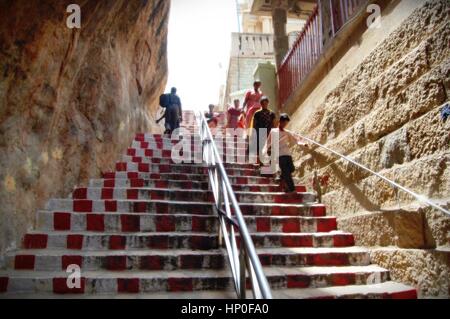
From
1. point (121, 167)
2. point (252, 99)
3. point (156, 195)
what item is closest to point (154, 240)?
point (156, 195)

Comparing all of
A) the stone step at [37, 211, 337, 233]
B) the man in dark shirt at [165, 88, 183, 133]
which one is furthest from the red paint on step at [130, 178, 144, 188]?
the man in dark shirt at [165, 88, 183, 133]

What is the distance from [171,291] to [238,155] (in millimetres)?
4422

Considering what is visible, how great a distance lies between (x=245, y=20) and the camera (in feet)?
83.4

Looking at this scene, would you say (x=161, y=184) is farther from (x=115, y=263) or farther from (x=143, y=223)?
(x=115, y=263)

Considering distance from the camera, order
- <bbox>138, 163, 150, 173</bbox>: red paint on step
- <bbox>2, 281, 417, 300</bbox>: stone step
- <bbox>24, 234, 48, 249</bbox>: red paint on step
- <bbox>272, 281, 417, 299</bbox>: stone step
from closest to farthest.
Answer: <bbox>2, 281, 417, 300</bbox>: stone step → <bbox>272, 281, 417, 299</bbox>: stone step → <bbox>24, 234, 48, 249</bbox>: red paint on step → <bbox>138, 163, 150, 173</bbox>: red paint on step

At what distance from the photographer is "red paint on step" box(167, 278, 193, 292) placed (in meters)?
3.07

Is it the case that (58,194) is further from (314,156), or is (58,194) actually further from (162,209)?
(314,156)

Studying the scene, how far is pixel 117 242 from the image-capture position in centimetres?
361

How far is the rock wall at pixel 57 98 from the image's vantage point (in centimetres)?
337

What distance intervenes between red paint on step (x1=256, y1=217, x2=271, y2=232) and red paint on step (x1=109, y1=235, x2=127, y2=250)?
5.39 ft

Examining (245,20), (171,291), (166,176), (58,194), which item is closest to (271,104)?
(166,176)

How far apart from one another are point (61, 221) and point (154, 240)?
1127mm

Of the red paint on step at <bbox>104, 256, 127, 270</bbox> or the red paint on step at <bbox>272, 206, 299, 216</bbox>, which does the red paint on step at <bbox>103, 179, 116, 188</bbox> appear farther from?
the red paint on step at <bbox>272, 206, 299, 216</bbox>

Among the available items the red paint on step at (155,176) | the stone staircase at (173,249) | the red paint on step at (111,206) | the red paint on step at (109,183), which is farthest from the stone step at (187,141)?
the red paint on step at (111,206)
